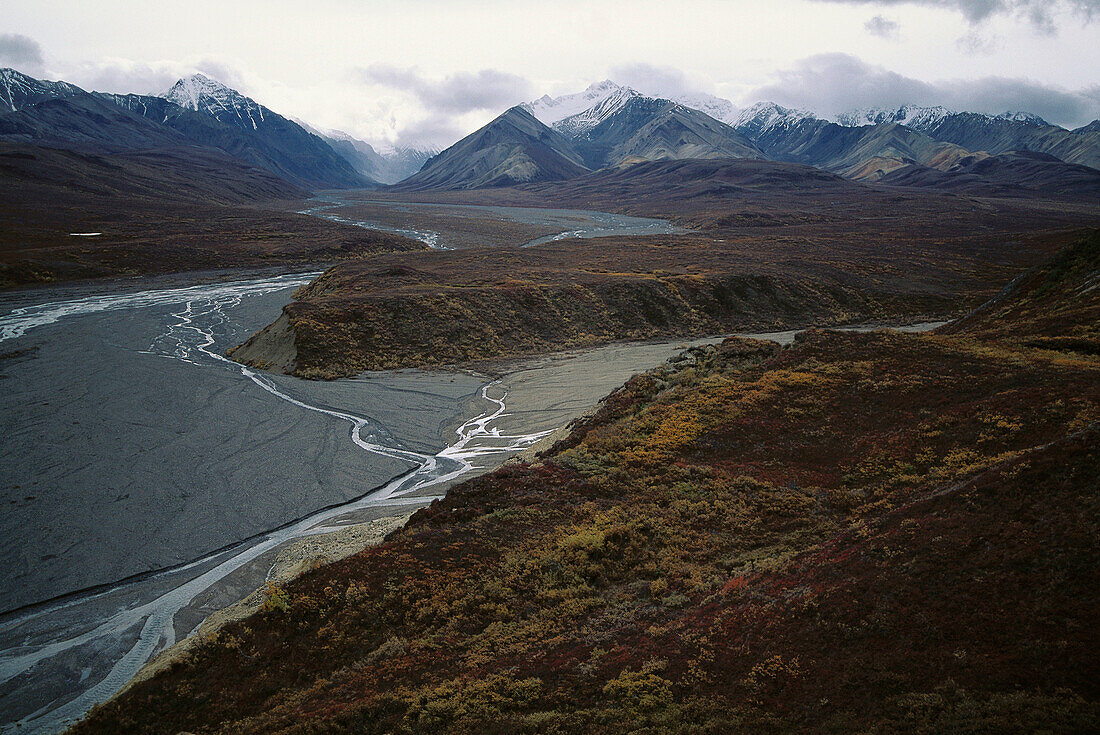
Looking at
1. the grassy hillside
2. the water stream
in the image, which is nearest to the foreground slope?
the water stream

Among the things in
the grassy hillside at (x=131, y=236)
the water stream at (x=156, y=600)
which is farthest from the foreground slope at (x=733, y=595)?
the grassy hillside at (x=131, y=236)

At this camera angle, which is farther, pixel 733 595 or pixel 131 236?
pixel 131 236

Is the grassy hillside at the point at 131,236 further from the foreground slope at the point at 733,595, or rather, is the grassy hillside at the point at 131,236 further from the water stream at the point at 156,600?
the foreground slope at the point at 733,595

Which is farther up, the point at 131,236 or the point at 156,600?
the point at 131,236

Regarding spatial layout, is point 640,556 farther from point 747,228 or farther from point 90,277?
point 747,228

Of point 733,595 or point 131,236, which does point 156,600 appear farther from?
point 131,236

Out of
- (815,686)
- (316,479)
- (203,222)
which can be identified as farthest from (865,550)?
(203,222)

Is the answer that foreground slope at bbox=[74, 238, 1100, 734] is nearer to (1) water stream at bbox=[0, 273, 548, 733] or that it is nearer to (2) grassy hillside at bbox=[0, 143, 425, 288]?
(1) water stream at bbox=[0, 273, 548, 733]

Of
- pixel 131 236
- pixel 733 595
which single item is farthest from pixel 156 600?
pixel 131 236
